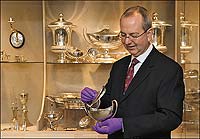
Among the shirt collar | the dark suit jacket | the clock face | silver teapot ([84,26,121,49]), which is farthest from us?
the clock face

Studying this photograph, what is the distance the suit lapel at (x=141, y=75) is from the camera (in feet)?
5.62

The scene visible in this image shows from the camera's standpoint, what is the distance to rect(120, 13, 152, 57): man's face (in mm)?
1659

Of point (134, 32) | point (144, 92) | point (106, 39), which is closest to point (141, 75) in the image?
point (144, 92)

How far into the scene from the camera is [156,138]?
5.61ft

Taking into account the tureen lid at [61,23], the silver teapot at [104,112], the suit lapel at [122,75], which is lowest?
the silver teapot at [104,112]

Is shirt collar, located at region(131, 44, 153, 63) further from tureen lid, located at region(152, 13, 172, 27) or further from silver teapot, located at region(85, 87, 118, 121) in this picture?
tureen lid, located at region(152, 13, 172, 27)

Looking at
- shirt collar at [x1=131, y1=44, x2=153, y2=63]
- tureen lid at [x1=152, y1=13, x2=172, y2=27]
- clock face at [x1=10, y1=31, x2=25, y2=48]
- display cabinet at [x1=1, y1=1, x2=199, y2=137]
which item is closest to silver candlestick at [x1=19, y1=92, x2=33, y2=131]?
display cabinet at [x1=1, y1=1, x2=199, y2=137]

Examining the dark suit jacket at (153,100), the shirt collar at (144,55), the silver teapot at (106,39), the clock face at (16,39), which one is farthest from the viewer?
the clock face at (16,39)

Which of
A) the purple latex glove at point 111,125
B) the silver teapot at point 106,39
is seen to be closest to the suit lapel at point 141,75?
the purple latex glove at point 111,125

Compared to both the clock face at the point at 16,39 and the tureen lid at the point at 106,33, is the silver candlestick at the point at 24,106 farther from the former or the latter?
the tureen lid at the point at 106,33

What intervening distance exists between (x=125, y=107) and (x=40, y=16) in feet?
4.47

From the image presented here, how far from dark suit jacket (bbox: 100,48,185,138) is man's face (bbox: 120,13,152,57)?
97 mm

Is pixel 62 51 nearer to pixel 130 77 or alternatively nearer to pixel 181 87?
pixel 130 77

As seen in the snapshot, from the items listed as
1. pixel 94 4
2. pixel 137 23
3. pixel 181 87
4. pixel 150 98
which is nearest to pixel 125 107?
pixel 150 98
